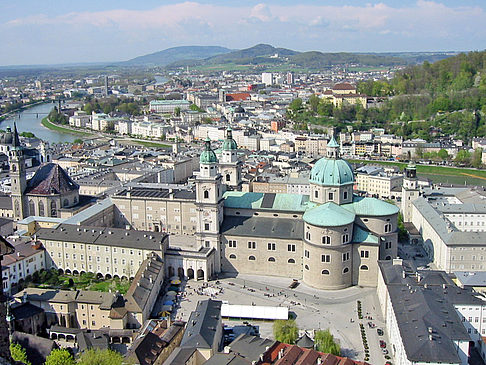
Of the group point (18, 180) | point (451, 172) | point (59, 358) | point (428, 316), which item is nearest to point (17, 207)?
point (18, 180)

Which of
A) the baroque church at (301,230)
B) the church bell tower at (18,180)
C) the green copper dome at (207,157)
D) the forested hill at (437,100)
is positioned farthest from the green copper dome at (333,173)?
the forested hill at (437,100)

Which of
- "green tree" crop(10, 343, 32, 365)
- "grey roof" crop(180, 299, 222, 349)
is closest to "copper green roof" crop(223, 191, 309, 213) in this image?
"grey roof" crop(180, 299, 222, 349)

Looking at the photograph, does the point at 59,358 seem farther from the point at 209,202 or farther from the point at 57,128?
the point at 57,128

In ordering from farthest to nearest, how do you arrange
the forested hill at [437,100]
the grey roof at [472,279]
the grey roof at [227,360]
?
the forested hill at [437,100], the grey roof at [472,279], the grey roof at [227,360]

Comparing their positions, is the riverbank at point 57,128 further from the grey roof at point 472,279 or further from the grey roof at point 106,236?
the grey roof at point 472,279

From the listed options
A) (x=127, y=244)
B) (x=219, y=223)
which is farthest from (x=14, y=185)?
(x=219, y=223)

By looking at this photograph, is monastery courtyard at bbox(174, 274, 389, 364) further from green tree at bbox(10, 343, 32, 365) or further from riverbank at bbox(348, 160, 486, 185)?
riverbank at bbox(348, 160, 486, 185)
